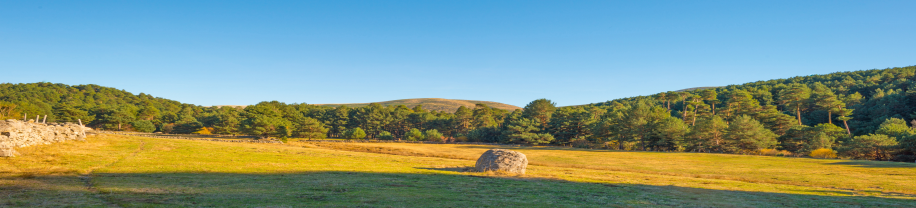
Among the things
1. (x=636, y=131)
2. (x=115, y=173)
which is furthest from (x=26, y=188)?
(x=636, y=131)

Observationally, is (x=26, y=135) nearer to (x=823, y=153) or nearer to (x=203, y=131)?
(x=823, y=153)

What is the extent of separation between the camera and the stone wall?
19.7 metres

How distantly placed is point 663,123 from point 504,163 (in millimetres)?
49273

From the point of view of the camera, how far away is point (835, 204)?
14.4m

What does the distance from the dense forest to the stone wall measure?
4002 centimetres

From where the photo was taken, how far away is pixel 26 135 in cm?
2355

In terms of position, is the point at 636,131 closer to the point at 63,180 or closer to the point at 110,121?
the point at 63,180

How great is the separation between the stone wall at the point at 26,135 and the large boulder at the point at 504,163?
2551 centimetres

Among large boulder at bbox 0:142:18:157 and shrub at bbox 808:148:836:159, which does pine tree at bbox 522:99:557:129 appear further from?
large boulder at bbox 0:142:18:157

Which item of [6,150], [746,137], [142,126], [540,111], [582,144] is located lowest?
[582,144]

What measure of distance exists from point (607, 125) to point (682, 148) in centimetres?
1284

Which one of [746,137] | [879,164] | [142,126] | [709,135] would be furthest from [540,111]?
[142,126]

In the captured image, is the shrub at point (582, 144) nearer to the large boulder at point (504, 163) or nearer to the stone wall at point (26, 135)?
the large boulder at point (504, 163)

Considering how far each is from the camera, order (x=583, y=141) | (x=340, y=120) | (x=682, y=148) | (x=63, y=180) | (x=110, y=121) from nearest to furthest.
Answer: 1. (x=63, y=180)
2. (x=682, y=148)
3. (x=583, y=141)
4. (x=110, y=121)
5. (x=340, y=120)
